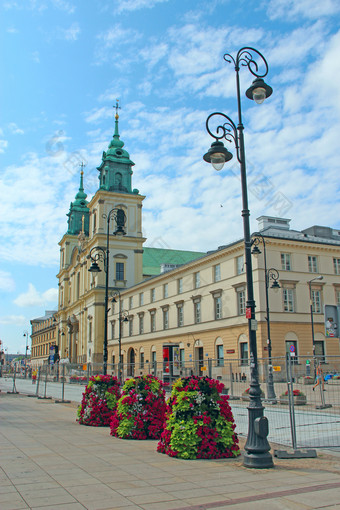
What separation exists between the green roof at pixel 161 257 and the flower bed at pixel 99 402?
230ft

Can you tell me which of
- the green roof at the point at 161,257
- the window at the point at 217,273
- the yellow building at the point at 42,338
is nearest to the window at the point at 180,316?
the window at the point at 217,273

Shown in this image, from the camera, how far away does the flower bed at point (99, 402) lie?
13734mm

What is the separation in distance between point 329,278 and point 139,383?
112 ft

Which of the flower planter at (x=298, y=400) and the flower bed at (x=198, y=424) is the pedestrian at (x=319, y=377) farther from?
the flower bed at (x=198, y=424)

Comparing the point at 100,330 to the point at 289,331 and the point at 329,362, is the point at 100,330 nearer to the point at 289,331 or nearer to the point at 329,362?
the point at 289,331

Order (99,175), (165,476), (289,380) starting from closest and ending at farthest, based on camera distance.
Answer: (165,476) → (289,380) → (99,175)

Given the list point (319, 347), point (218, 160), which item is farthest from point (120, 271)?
point (218, 160)

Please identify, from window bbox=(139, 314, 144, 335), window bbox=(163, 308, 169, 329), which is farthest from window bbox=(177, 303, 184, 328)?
window bbox=(139, 314, 144, 335)

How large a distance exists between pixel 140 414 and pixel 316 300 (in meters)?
33.0

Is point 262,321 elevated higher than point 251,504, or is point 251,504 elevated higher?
point 262,321

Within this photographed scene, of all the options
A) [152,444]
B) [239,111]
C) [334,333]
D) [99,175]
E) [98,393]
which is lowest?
[152,444]

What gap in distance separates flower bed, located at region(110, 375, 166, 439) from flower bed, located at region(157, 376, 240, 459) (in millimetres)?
1817

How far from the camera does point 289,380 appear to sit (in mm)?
10375

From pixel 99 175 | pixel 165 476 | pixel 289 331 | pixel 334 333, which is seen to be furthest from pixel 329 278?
pixel 99 175
